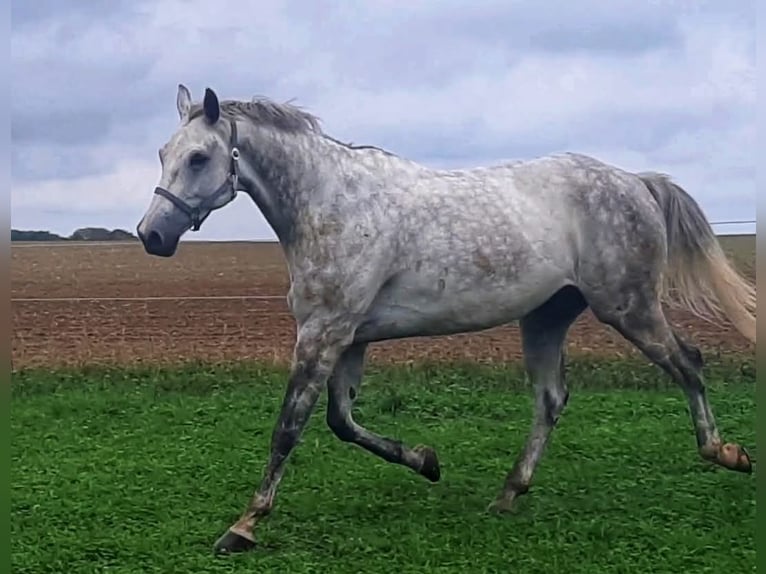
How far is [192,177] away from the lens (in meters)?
3.91

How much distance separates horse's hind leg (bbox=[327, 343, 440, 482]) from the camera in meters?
4.34

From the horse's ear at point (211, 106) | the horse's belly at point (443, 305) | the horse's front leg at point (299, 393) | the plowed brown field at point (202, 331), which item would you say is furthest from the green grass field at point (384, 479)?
the horse's ear at point (211, 106)

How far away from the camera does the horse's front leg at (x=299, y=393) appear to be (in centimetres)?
398

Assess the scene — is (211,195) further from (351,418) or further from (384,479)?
(384,479)

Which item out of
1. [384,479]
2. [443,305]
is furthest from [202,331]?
[443,305]

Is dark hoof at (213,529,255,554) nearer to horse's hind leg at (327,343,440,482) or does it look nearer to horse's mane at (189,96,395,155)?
horse's hind leg at (327,343,440,482)

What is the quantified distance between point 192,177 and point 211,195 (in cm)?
10

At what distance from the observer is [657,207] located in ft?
15.3

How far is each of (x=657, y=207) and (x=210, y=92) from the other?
2023mm

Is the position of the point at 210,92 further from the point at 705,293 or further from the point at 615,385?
the point at 615,385

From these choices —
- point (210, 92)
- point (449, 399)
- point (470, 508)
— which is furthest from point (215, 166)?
point (449, 399)

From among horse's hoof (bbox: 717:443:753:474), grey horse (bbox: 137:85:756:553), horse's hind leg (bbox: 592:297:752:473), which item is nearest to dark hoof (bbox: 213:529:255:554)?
grey horse (bbox: 137:85:756:553)

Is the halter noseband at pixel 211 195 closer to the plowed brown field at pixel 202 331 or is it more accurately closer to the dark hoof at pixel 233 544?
the dark hoof at pixel 233 544

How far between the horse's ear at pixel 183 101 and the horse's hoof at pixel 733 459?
8.66 ft
